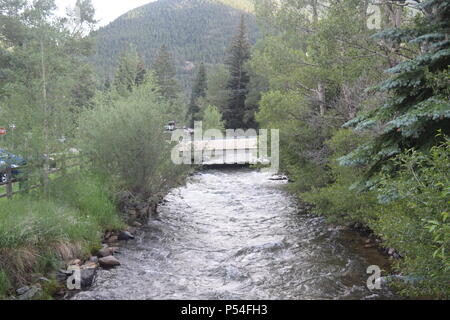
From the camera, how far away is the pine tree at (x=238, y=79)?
43.8m

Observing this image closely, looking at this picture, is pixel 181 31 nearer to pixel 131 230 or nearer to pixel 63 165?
pixel 131 230

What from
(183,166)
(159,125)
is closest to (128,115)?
(159,125)

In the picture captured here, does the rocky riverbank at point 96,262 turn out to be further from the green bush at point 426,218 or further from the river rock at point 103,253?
the green bush at point 426,218

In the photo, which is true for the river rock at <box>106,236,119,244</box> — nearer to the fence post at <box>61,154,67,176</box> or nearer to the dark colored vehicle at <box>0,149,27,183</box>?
the fence post at <box>61,154,67,176</box>

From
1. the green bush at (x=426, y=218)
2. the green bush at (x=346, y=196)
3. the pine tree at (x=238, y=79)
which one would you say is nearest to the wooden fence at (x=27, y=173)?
the green bush at (x=346, y=196)

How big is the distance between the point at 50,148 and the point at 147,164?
3.30m

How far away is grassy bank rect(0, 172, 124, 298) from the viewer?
6633mm

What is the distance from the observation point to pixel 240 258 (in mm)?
8812

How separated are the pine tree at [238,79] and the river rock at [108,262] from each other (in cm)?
3631

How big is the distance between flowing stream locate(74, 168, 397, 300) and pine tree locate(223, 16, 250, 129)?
30.7 meters

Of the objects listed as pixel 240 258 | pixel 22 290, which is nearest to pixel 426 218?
pixel 240 258
